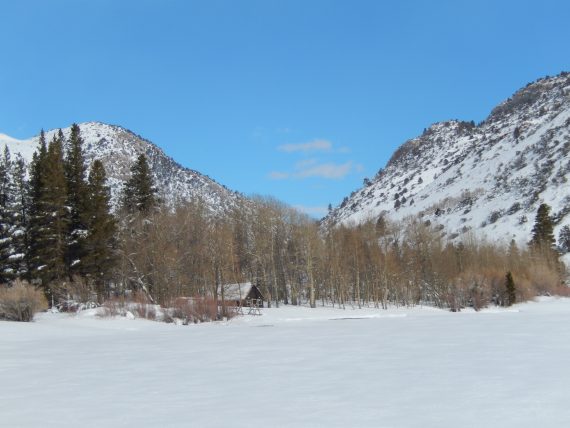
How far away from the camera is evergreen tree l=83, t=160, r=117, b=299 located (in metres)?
42.4

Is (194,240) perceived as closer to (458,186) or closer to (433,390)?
(433,390)

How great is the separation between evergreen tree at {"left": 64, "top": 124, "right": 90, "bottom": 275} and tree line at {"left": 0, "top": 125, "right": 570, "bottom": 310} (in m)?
0.09

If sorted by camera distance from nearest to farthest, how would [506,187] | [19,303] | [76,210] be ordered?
[19,303], [76,210], [506,187]

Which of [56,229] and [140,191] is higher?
[140,191]

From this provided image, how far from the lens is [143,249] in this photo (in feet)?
153

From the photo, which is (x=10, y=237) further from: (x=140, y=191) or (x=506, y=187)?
(x=506, y=187)

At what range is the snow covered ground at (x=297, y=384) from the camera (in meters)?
Answer: 7.23

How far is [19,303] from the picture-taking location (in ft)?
97.3

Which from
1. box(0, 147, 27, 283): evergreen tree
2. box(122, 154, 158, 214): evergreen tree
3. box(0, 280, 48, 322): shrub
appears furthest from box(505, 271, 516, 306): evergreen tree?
box(0, 147, 27, 283): evergreen tree

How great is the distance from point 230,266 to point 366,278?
24.8 metres

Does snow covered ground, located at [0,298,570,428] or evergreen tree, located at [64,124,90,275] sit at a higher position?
evergreen tree, located at [64,124,90,275]

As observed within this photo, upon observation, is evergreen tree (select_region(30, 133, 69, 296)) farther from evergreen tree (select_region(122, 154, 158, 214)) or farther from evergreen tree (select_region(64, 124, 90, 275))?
evergreen tree (select_region(122, 154, 158, 214))

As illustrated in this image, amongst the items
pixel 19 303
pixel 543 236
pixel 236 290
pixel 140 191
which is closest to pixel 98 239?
pixel 140 191

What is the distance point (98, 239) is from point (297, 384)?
3653cm
